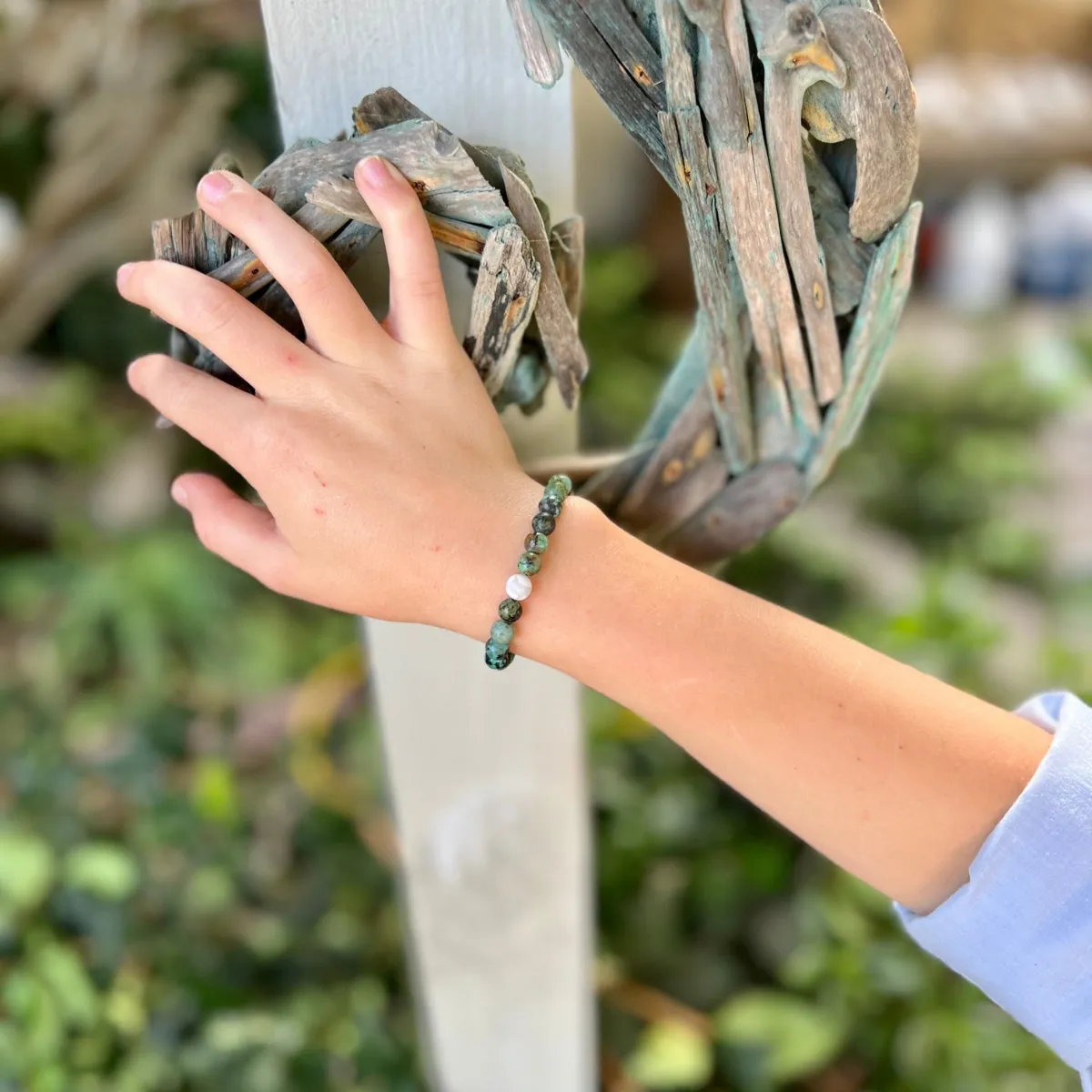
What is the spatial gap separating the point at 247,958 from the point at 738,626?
0.81 m

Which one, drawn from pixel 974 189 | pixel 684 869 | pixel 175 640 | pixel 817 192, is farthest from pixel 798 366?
pixel 974 189

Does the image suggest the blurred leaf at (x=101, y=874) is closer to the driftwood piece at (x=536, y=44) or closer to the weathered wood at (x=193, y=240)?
the weathered wood at (x=193, y=240)

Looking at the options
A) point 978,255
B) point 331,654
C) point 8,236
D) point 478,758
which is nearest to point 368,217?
point 478,758

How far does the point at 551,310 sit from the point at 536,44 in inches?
4.3

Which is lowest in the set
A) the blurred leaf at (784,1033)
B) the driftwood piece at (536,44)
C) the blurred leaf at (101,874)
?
the blurred leaf at (784,1033)

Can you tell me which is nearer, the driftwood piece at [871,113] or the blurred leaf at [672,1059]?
the driftwood piece at [871,113]

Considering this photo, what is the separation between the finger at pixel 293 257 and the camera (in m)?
0.38

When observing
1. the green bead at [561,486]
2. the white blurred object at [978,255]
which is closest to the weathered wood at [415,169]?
the green bead at [561,486]

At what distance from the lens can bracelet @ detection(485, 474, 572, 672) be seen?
15.5 inches

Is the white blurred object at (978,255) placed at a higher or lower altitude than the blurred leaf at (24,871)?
higher

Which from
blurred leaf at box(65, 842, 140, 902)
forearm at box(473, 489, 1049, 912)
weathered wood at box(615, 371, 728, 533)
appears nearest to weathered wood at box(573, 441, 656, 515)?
weathered wood at box(615, 371, 728, 533)

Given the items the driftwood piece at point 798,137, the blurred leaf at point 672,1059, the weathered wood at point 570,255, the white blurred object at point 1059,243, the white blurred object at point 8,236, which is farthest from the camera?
the white blurred object at point 1059,243

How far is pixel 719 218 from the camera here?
39 cm

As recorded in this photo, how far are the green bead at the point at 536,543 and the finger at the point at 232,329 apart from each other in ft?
0.38
